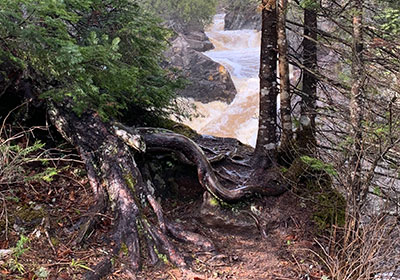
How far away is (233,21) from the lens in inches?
1281

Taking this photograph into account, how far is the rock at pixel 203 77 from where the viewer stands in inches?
729

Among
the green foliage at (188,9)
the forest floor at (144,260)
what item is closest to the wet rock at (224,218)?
the forest floor at (144,260)

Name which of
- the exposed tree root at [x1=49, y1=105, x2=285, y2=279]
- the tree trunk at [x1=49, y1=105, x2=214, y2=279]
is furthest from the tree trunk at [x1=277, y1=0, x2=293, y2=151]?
the tree trunk at [x1=49, y1=105, x2=214, y2=279]

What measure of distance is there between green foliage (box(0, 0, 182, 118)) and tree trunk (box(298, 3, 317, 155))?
92.0 inches

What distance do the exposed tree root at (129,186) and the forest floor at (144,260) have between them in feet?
0.42

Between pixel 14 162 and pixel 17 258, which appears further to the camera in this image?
pixel 14 162

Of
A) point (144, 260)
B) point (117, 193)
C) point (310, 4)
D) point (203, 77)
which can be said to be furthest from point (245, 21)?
point (144, 260)

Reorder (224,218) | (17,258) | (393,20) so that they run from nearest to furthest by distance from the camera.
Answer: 1. (17,258)
2. (393,20)
3. (224,218)

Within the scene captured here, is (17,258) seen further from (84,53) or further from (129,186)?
(84,53)

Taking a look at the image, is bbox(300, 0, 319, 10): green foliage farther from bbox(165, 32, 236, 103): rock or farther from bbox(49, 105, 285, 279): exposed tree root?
bbox(165, 32, 236, 103): rock

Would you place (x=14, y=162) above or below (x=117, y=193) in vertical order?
above

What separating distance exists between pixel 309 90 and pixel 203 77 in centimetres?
1382

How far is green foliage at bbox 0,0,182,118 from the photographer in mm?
3344

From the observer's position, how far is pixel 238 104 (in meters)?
17.7
